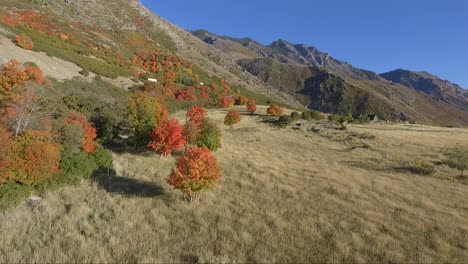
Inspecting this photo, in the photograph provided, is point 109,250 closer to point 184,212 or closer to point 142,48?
point 184,212

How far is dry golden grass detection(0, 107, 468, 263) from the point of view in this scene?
15.1 metres

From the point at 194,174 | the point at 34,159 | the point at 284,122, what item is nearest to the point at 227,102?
the point at 284,122

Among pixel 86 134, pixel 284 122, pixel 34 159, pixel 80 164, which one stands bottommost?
pixel 80 164

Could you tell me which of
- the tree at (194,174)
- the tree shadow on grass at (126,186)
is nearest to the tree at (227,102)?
the tree shadow on grass at (126,186)

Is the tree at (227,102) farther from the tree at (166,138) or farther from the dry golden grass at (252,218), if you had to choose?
the dry golden grass at (252,218)

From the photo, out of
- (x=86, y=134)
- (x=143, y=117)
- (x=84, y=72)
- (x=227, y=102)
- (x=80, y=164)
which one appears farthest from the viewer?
(x=227, y=102)

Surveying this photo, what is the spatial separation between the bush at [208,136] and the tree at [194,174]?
38.6 ft

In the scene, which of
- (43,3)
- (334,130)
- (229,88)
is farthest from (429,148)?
(43,3)

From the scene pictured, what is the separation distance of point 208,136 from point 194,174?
1382cm

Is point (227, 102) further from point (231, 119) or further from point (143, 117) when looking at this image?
point (143, 117)

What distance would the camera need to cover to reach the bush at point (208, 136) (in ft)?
115

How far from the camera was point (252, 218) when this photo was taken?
19078 mm

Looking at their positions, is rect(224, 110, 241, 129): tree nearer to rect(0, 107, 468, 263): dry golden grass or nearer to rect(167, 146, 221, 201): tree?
rect(0, 107, 468, 263): dry golden grass

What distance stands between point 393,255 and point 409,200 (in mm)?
9024
